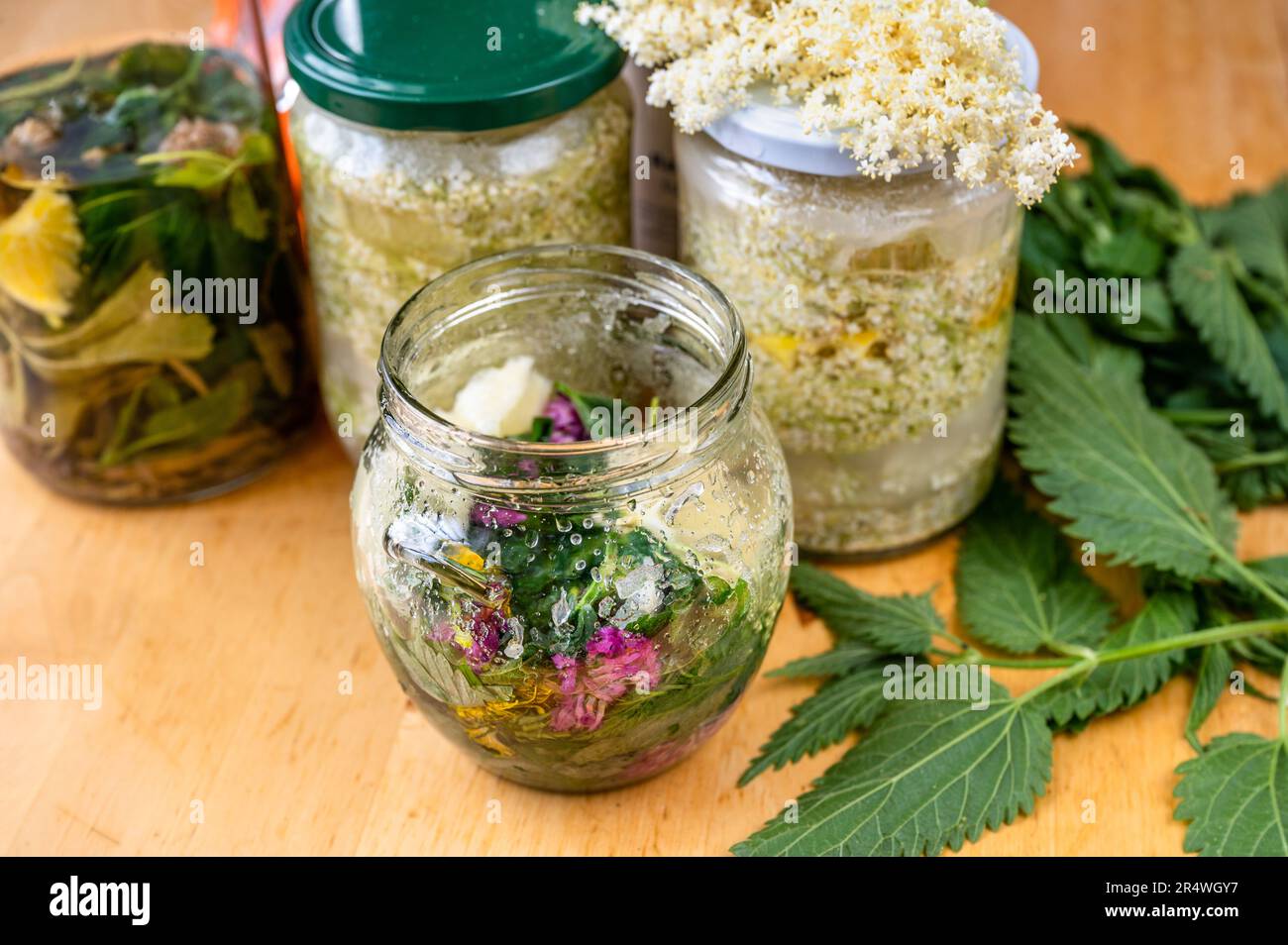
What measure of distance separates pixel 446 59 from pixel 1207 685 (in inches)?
24.1

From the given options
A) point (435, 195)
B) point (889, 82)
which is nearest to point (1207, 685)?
point (889, 82)

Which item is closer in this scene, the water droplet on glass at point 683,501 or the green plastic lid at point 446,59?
the water droplet on glass at point 683,501

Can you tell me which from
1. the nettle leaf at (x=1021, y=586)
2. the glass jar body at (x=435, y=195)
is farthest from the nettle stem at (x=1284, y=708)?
the glass jar body at (x=435, y=195)

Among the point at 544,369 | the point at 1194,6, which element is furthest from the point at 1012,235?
the point at 1194,6

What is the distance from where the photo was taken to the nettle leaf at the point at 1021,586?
916 millimetres

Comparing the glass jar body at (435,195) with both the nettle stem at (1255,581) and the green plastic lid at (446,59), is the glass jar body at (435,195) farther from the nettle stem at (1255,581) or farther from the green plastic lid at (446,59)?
the nettle stem at (1255,581)

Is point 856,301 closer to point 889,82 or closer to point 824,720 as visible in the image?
point 889,82

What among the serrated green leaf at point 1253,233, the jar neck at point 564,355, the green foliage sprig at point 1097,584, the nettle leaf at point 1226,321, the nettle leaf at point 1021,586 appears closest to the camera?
the jar neck at point 564,355

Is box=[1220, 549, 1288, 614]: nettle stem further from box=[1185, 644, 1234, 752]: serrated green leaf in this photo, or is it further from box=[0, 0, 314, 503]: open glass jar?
box=[0, 0, 314, 503]: open glass jar

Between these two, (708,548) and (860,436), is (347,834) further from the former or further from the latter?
(860,436)

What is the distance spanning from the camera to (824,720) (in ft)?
2.81

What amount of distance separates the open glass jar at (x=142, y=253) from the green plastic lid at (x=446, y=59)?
0.35ft

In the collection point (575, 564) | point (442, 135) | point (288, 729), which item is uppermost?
point (442, 135)

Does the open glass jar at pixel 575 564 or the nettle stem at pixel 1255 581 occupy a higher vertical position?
the open glass jar at pixel 575 564
